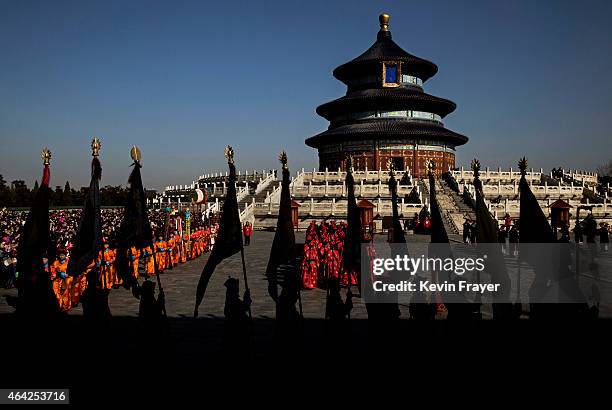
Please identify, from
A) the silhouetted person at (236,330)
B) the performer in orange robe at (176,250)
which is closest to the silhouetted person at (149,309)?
the silhouetted person at (236,330)

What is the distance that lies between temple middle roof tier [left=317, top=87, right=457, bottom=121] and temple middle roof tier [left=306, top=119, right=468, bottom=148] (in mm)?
1643

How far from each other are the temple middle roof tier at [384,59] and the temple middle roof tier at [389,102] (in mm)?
2303

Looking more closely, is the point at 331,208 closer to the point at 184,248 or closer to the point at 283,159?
the point at 184,248

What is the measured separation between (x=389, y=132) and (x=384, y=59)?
8.19 m

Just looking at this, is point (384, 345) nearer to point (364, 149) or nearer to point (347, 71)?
point (364, 149)

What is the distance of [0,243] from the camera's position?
645 inches

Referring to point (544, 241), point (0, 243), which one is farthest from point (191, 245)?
point (544, 241)

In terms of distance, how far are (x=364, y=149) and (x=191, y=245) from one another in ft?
100

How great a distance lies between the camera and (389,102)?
164ft

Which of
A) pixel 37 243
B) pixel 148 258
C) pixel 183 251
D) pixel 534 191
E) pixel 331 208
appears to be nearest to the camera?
pixel 37 243

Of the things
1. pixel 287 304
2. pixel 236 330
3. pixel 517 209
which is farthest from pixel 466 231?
pixel 236 330

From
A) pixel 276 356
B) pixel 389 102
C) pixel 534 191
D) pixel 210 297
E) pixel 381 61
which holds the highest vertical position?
pixel 381 61

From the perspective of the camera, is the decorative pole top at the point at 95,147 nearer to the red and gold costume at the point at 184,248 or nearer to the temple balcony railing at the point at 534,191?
the red and gold costume at the point at 184,248

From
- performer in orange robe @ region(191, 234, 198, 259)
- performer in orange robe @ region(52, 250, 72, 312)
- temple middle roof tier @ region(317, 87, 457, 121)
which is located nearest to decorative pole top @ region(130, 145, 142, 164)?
performer in orange robe @ region(52, 250, 72, 312)
